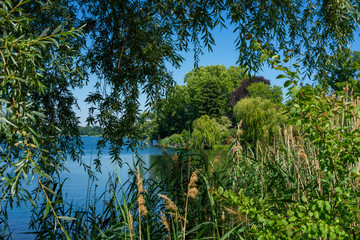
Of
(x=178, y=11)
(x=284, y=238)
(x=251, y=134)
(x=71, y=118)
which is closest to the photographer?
(x=284, y=238)

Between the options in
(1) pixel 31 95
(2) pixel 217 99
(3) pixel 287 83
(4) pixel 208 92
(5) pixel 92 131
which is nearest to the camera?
(3) pixel 287 83

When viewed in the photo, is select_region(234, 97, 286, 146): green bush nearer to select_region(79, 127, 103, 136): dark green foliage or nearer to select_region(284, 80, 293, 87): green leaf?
select_region(79, 127, 103, 136): dark green foliage

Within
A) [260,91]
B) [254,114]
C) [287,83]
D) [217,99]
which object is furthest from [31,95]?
[217,99]

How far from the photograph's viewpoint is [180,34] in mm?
3232

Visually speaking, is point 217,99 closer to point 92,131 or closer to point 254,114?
point 254,114

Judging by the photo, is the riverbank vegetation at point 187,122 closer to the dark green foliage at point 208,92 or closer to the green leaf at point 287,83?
the green leaf at point 287,83

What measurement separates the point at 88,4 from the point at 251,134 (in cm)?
1701

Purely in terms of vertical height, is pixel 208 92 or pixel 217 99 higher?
pixel 208 92

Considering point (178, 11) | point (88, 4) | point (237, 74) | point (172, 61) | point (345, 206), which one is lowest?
point (345, 206)

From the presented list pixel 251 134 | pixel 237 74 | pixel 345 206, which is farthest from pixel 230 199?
pixel 237 74

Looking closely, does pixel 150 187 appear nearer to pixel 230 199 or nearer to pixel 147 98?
pixel 147 98

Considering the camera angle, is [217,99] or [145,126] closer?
[145,126]

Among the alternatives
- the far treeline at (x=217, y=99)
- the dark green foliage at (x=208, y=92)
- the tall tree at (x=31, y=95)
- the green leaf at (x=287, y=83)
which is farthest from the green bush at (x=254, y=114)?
the green leaf at (x=287, y=83)

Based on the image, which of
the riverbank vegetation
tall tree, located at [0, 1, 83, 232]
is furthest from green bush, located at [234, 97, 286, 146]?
tall tree, located at [0, 1, 83, 232]
